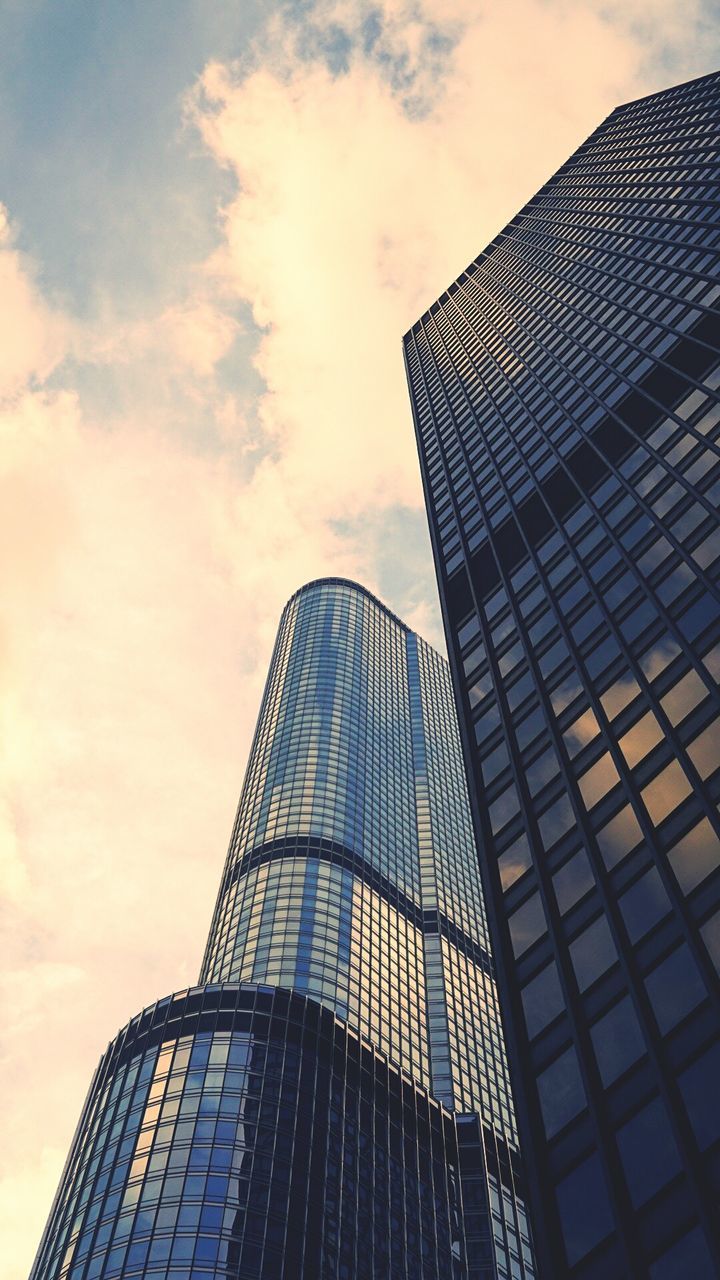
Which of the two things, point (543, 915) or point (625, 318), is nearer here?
point (543, 915)

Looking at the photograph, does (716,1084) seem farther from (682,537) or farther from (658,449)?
(658,449)

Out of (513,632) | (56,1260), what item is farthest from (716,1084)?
(56,1260)

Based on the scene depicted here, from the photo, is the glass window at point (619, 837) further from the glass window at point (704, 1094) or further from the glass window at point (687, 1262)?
the glass window at point (687, 1262)

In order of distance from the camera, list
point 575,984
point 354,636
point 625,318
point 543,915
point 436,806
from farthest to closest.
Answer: point 354,636, point 436,806, point 625,318, point 543,915, point 575,984

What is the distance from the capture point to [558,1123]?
2092cm

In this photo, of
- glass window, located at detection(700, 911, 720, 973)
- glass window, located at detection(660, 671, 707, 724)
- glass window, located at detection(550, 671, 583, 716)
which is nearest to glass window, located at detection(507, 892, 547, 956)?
glass window, located at detection(700, 911, 720, 973)

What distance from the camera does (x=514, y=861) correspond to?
1136 inches

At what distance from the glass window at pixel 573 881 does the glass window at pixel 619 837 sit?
632 millimetres

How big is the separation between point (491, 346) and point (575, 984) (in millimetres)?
68272

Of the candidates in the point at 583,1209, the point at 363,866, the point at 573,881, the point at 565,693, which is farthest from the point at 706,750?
the point at 363,866

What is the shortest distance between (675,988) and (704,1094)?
257 cm

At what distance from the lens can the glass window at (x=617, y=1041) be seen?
2033cm

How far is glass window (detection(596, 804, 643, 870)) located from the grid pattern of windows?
76.8 meters

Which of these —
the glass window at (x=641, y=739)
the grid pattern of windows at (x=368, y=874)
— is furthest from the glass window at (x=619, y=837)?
the grid pattern of windows at (x=368, y=874)
